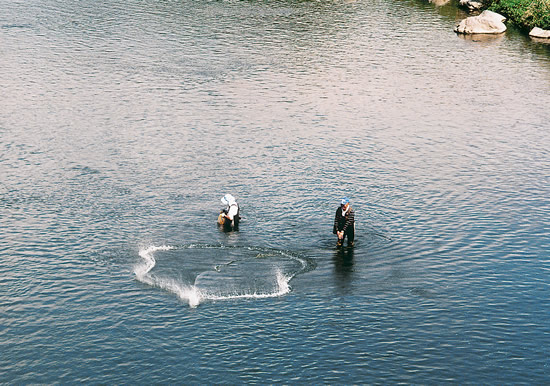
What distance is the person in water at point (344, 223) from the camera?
47688 millimetres

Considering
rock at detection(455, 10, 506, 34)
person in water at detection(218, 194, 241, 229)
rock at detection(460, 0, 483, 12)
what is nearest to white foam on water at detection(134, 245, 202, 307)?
person in water at detection(218, 194, 241, 229)

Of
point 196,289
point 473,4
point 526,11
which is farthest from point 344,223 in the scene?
point 473,4

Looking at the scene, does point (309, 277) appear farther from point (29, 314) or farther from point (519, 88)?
point (519, 88)

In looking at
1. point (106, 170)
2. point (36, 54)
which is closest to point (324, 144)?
point (106, 170)

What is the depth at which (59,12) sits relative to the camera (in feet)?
386

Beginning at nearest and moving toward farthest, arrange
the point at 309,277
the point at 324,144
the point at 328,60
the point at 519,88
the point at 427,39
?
the point at 309,277
the point at 324,144
the point at 519,88
the point at 328,60
the point at 427,39

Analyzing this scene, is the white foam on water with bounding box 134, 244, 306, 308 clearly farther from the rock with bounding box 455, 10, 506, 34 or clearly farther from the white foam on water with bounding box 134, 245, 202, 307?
the rock with bounding box 455, 10, 506, 34

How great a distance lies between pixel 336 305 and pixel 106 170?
27.8m

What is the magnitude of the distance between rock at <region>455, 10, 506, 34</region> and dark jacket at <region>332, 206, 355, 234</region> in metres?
78.4

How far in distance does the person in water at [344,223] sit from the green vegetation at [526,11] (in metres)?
84.0

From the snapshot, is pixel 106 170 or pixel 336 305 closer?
pixel 336 305

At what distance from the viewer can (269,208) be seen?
56.1 m

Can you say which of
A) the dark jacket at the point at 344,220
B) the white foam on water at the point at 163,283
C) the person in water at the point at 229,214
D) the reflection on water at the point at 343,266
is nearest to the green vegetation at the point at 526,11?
the dark jacket at the point at 344,220

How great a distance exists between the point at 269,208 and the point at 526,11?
3263 inches
